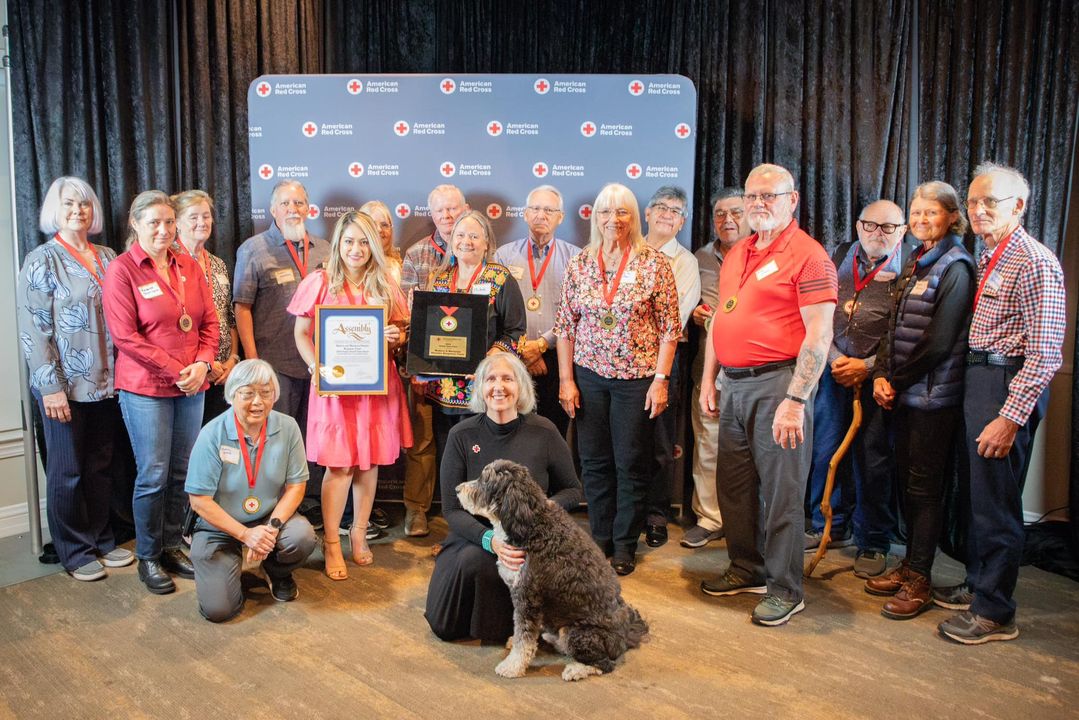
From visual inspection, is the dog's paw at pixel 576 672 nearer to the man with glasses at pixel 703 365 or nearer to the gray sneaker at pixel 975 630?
the gray sneaker at pixel 975 630

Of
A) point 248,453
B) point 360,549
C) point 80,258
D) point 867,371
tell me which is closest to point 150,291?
point 80,258

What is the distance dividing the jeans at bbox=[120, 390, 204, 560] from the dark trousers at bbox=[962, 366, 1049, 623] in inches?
126

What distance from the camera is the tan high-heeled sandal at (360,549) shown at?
3.71 metres

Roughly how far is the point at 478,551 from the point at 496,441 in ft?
1.33

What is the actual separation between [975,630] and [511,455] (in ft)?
5.98

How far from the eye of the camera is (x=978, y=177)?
9.62 ft

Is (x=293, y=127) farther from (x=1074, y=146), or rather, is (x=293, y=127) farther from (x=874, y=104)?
(x=1074, y=146)

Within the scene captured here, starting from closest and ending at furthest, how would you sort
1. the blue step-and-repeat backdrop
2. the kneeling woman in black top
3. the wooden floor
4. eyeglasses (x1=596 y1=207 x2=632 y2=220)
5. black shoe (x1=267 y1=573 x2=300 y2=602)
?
the wooden floor < the kneeling woman in black top < black shoe (x1=267 y1=573 x2=300 y2=602) < eyeglasses (x1=596 y1=207 x2=632 y2=220) < the blue step-and-repeat backdrop

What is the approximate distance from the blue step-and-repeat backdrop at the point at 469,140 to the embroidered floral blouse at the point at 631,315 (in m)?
0.87

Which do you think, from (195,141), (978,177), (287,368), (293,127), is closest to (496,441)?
(287,368)

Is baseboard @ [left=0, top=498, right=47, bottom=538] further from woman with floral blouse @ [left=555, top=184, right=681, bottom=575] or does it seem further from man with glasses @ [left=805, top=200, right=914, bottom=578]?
man with glasses @ [left=805, top=200, right=914, bottom=578]

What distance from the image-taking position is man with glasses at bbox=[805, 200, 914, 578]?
3627 mm

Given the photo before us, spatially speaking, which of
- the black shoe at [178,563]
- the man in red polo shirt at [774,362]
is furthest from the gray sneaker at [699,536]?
the black shoe at [178,563]

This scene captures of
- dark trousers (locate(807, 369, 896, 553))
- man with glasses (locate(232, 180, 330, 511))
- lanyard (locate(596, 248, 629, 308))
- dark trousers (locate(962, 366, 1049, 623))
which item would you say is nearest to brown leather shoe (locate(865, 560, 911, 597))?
dark trousers (locate(807, 369, 896, 553))
